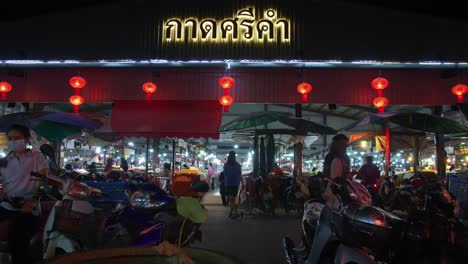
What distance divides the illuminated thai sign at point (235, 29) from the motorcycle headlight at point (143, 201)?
7.92 metres

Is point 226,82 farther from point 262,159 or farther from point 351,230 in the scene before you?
point 351,230

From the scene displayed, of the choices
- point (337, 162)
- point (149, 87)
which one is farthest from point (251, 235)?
point (149, 87)

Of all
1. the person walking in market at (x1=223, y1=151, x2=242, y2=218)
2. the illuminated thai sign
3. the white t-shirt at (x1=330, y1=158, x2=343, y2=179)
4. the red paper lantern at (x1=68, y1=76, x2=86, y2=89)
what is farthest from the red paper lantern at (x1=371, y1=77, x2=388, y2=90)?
the red paper lantern at (x1=68, y1=76, x2=86, y2=89)

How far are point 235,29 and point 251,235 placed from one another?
6.45 metres

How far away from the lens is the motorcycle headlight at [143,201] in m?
4.74

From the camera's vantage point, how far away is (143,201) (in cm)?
477

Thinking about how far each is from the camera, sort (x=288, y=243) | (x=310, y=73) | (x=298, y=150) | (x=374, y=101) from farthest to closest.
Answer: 1. (x=298, y=150)
2. (x=310, y=73)
3. (x=374, y=101)
4. (x=288, y=243)

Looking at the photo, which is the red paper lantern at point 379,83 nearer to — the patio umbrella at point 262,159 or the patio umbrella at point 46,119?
the patio umbrella at point 262,159

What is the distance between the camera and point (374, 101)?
11320mm

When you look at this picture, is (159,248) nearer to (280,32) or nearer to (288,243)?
(288,243)

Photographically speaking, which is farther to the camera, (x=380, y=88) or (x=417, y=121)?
(x=380, y=88)

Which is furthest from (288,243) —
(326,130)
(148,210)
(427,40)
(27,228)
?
(427,40)

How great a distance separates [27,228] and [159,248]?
3.00 metres

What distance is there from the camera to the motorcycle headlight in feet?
15.6
